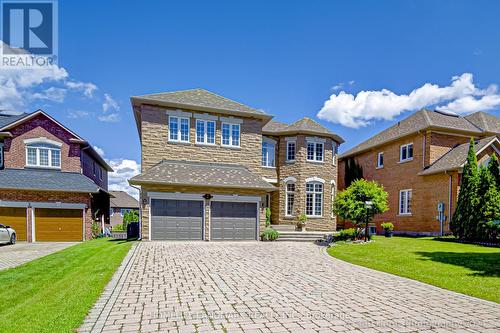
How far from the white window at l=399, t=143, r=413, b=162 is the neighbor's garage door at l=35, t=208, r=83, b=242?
2554cm

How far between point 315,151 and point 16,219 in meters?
22.2

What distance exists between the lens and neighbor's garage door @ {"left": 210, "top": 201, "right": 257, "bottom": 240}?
18.1 meters

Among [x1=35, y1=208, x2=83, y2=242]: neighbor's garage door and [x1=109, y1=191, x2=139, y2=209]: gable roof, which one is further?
[x1=109, y1=191, x2=139, y2=209]: gable roof

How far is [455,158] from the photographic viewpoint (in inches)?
798

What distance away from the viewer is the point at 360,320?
510 centimetres

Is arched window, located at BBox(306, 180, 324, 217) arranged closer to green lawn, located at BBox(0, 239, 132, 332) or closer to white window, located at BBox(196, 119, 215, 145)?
white window, located at BBox(196, 119, 215, 145)

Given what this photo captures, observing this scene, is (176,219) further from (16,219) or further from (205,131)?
(16,219)

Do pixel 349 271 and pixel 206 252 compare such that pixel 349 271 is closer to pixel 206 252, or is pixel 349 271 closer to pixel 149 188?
pixel 206 252

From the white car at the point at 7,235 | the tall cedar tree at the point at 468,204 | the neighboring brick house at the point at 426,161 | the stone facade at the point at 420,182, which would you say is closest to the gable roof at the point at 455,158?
the neighboring brick house at the point at 426,161

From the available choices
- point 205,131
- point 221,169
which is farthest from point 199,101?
point 221,169

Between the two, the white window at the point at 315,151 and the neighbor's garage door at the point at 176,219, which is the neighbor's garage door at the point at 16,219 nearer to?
the neighbor's garage door at the point at 176,219

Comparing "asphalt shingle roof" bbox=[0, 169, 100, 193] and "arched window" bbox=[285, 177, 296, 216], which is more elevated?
"asphalt shingle roof" bbox=[0, 169, 100, 193]

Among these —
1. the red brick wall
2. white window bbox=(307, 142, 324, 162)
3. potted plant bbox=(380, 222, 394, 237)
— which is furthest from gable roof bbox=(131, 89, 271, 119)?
potted plant bbox=(380, 222, 394, 237)

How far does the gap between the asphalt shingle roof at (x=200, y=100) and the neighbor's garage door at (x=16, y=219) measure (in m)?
11.7
